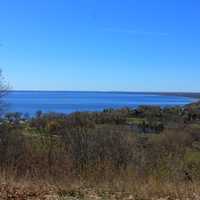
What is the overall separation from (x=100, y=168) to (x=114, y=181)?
0.78 meters

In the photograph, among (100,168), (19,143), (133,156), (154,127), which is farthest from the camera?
(154,127)

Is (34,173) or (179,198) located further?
(34,173)

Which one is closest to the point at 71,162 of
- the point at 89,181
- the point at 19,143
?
the point at 89,181

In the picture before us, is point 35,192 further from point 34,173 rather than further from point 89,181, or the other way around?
point 34,173

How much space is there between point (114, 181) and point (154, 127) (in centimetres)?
5313

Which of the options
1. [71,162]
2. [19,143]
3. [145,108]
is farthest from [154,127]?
[71,162]

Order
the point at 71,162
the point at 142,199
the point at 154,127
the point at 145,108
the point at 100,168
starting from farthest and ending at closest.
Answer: the point at 145,108 → the point at 154,127 → the point at 71,162 → the point at 100,168 → the point at 142,199

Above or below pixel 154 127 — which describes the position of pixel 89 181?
above

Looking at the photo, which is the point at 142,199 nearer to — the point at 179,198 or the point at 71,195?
the point at 179,198

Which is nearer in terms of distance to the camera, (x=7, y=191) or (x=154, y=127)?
(x=7, y=191)

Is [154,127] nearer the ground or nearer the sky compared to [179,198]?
nearer the ground

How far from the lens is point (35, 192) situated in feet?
20.3

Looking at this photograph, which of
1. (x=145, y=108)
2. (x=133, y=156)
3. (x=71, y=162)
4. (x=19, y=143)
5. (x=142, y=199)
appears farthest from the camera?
(x=145, y=108)

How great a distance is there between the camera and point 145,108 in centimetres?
9356
